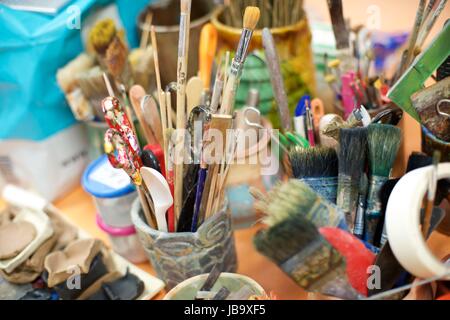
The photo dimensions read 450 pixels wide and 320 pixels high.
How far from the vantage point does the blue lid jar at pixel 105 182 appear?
0.57m

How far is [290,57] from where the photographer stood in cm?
65

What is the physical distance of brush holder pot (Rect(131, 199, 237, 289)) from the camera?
483mm

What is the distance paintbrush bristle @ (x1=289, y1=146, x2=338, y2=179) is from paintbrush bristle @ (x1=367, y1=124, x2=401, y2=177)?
0.12ft

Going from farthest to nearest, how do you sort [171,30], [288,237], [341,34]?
[171,30] < [341,34] < [288,237]

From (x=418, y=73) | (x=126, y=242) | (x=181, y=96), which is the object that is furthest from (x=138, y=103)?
(x=418, y=73)

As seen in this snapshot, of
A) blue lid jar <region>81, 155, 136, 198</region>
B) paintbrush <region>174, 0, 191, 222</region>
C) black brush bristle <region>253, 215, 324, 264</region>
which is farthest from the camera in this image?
blue lid jar <region>81, 155, 136, 198</region>

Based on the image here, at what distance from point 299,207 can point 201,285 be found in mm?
158

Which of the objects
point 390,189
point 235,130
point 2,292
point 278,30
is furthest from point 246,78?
point 2,292

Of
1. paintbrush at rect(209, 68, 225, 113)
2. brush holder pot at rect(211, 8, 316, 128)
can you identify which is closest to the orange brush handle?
brush holder pot at rect(211, 8, 316, 128)

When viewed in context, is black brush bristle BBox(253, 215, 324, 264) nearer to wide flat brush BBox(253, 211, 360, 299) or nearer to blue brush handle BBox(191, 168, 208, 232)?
wide flat brush BBox(253, 211, 360, 299)

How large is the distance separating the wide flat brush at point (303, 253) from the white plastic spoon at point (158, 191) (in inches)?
5.0

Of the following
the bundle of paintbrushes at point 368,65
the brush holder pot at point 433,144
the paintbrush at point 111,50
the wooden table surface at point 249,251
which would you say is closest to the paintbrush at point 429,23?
the bundle of paintbrushes at point 368,65

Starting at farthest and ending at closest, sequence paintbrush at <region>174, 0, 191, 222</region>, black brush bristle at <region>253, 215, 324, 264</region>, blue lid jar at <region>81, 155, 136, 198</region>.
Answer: blue lid jar at <region>81, 155, 136, 198</region> < paintbrush at <region>174, 0, 191, 222</region> < black brush bristle at <region>253, 215, 324, 264</region>

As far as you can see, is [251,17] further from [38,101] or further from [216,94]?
[38,101]
